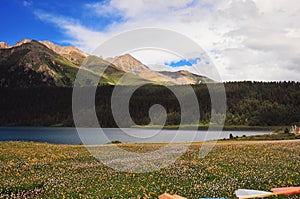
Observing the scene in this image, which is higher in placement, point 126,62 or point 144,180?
point 126,62

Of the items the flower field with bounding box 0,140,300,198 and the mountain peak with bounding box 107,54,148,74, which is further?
the mountain peak with bounding box 107,54,148,74

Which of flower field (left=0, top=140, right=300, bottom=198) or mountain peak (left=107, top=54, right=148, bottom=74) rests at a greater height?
mountain peak (left=107, top=54, right=148, bottom=74)

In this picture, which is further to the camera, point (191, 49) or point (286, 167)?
point (191, 49)

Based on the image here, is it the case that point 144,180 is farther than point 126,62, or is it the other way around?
point 126,62

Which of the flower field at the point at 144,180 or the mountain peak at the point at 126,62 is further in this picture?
the mountain peak at the point at 126,62

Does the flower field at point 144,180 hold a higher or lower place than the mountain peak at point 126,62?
lower

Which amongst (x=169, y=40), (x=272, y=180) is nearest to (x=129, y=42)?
(x=169, y=40)

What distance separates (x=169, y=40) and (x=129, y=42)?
3119 millimetres

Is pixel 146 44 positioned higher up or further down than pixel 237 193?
higher up

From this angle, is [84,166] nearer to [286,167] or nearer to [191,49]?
[191,49]

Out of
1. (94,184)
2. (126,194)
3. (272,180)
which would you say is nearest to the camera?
(126,194)

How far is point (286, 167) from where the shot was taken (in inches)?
843

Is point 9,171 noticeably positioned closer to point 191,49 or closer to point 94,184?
point 94,184

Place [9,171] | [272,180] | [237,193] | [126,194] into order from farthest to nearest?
[9,171], [272,180], [126,194], [237,193]
